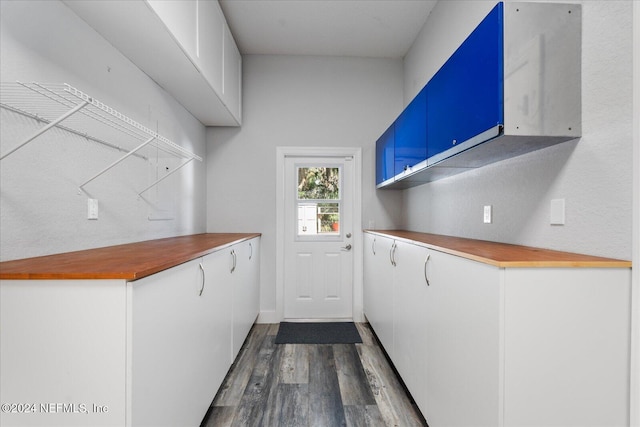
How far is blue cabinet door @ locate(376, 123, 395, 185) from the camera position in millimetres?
2855

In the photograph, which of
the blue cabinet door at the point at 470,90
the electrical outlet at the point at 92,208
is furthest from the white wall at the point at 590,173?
the electrical outlet at the point at 92,208

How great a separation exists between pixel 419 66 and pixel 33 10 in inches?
109

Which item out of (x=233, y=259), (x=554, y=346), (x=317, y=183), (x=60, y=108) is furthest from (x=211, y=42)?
(x=554, y=346)

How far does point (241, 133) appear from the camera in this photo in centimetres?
348

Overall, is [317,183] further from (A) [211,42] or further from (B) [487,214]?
(B) [487,214]

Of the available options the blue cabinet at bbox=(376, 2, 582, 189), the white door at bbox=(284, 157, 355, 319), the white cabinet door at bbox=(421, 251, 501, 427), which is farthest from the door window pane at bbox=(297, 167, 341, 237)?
the blue cabinet at bbox=(376, 2, 582, 189)

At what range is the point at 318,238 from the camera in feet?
11.7

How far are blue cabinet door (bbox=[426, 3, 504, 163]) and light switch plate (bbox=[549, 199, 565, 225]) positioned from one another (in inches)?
17.4

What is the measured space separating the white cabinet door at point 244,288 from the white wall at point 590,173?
5.47ft

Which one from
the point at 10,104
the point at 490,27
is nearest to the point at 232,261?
the point at 10,104

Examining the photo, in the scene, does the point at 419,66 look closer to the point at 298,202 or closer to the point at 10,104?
the point at 298,202

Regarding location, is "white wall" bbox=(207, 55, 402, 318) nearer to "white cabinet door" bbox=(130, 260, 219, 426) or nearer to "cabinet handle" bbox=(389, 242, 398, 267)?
"cabinet handle" bbox=(389, 242, 398, 267)

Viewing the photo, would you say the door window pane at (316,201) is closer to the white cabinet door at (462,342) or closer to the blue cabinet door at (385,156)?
the blue cabinet door at (385,156)

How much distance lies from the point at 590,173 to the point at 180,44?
2039mm
